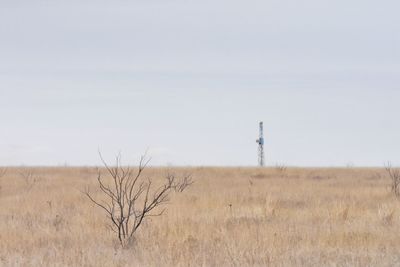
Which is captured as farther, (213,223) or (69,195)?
(69,195)

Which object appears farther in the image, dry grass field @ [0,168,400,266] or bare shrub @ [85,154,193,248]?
bare shrub @ [85,154,193,248]

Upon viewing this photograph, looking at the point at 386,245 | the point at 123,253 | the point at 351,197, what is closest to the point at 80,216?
the point at 123,253

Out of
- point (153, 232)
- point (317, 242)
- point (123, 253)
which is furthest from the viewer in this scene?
point (153, 232)

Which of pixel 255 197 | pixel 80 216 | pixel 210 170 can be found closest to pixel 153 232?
pixel 80 216

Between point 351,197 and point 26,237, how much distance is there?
9990 mm

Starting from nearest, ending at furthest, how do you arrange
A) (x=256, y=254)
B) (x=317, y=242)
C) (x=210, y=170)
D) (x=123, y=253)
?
(x=256, y=254) < (x=123, y=253) < (x=317, y=242) < (x=210, y=170)

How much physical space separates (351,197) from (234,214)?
5518 mm

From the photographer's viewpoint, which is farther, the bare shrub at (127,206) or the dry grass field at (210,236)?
the bare shrub at (127,206)

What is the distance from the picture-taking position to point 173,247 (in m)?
8.41

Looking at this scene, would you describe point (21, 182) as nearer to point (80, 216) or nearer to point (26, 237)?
point (80, 216)

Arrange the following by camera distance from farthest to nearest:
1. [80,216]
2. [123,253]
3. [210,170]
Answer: [210,170] < [80,216] < [123,253]

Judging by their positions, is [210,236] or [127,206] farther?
[127,206]

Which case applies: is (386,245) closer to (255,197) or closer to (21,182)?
(255,197)

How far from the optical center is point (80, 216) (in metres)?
12.1
